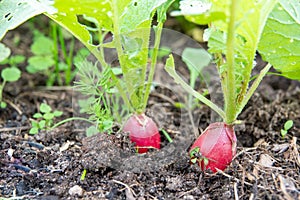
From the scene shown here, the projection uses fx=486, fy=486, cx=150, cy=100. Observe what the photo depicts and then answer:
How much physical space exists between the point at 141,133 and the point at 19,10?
562mm

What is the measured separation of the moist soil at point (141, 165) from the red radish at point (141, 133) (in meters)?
0.03

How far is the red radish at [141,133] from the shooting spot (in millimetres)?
1646

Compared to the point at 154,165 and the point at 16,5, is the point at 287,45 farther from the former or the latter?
the point at 16,5

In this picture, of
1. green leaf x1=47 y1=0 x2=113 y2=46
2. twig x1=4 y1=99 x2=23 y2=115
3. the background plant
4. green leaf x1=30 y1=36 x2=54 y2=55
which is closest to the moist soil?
twig x1=4 y1=99 x2=23 y2=115

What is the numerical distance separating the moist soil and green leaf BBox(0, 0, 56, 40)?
0.44m

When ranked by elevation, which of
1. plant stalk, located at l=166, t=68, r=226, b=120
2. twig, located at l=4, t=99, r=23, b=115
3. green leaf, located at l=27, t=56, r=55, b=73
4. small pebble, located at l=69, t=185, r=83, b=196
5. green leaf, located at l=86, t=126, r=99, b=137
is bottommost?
small pebble, located at l=69, t=185, r=83, b=196

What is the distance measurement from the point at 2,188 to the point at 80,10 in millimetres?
599

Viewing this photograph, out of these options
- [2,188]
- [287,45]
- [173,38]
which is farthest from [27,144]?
[173,38]

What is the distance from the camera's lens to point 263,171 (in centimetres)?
148

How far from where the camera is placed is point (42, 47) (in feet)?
7.97

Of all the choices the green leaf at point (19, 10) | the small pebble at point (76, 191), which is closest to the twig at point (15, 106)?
the green leaf at point (19, 10)

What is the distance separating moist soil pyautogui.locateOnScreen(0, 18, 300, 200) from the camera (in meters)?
1.45

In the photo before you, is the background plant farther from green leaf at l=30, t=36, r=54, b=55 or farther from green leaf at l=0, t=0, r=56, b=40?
green leaf at l=0, t=0, r=56, b=40

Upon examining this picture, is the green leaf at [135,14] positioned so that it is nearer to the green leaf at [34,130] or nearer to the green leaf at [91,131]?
the green leaf at [91,131]
